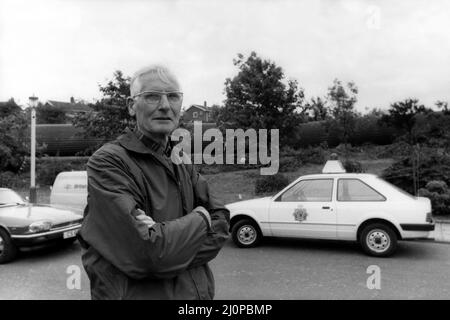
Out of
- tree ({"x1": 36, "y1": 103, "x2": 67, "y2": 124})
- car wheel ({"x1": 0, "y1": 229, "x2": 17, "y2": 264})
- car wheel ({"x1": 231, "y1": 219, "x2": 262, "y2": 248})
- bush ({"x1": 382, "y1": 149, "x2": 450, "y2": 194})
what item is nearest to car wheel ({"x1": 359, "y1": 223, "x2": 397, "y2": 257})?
car wheel ({"x1": 231, "y1": 219, "x2": 262, "y2": 248})

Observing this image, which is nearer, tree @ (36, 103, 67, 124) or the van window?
the van window

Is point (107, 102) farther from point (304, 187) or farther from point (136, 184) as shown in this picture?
point (136, 184)

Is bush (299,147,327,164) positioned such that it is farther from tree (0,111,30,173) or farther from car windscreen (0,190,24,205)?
tree (0,111,30,173)

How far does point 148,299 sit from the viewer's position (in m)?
1.54

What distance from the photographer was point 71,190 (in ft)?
29.1

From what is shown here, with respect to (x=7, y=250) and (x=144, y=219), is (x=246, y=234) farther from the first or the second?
(x=144, y=219)

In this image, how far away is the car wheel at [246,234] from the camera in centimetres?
720

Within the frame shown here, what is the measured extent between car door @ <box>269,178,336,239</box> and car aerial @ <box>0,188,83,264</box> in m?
3.60

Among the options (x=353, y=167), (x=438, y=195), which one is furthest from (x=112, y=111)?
(x=438, y=195)

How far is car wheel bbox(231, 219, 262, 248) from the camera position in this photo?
7.20 m

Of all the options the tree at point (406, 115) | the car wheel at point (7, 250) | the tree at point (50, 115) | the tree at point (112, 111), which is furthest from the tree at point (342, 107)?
the tree at point (50, 115)

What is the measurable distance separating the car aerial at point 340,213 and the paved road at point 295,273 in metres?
0.33

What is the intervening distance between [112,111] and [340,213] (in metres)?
9.18

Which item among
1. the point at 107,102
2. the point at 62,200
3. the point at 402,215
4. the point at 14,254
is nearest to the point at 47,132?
the point at 107,102
